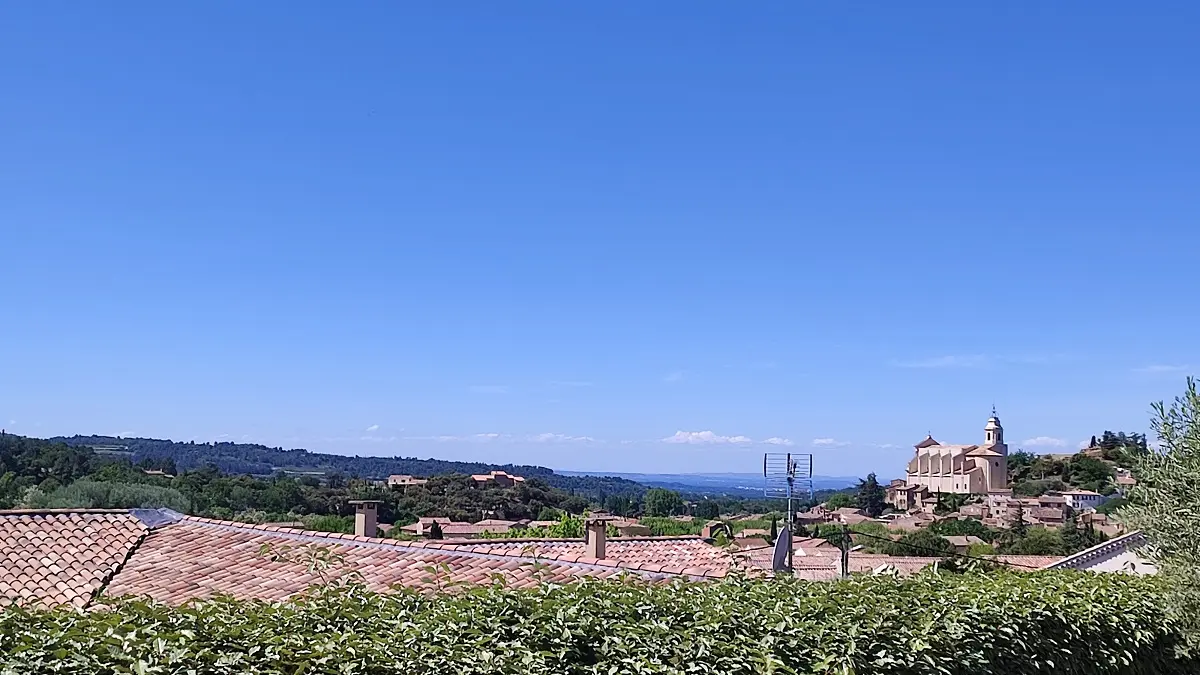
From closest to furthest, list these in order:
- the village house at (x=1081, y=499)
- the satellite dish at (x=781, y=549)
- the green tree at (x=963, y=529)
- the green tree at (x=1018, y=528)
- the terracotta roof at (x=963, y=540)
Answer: the satellite dish at (x=781, y=549) → the terracotta roof at (x=963, y=540) → the green tree at (x=1018, y=528) → the green tree at (x=963, y=529) → the village house at (x=1081, y=499)

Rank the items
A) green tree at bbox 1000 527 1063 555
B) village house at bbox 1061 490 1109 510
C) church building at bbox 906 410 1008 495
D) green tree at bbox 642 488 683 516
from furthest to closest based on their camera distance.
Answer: church building at bbox 906 410 1008 495, green tree at bbox 642 488 683 516, village house at bbox 1061 490 1109 510, green tree at bbox 1000 527 1063 555

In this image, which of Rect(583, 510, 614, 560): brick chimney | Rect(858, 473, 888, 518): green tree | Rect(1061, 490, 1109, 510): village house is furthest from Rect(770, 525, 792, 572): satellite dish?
Rect(858, 473, 888, 518): green tree

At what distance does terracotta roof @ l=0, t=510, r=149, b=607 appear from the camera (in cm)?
1155

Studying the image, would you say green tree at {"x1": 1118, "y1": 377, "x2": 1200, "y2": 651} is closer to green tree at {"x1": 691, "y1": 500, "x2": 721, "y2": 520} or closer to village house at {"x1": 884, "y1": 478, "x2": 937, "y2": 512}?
green tree at {"x1": 691, "y1": 500, "x2": 721, "y2": 520}

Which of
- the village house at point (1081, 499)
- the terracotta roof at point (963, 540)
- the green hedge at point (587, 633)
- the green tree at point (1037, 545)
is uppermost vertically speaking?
the green hedge at point (587, 633)

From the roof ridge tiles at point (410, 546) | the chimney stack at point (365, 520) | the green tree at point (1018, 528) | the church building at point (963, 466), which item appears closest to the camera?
the roof ridge tiles at point (410, 546)

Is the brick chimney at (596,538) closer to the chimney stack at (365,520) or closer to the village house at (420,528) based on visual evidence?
the chimney stack at (365,520)

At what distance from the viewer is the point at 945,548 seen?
4006 centimetres

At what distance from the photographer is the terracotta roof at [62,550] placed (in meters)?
11.6

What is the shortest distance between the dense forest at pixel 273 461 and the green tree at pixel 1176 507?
2640 inches

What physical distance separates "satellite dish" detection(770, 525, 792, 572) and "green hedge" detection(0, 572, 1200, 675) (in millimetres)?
1268

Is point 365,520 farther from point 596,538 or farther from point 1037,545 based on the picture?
point 1037,545

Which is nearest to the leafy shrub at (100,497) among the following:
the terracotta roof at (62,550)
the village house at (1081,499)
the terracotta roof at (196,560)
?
the terracotta roof at (62,550)

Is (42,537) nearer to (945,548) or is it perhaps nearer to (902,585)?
(902,585)
